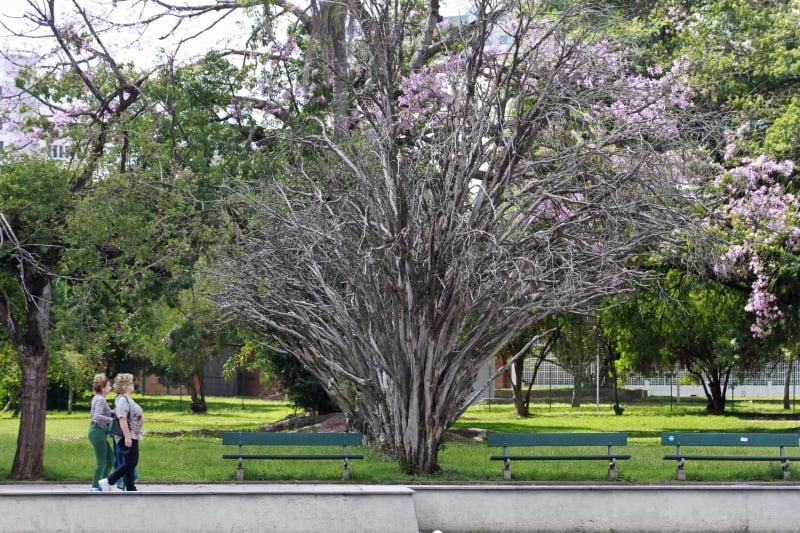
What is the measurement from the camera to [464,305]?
1434 centimetres

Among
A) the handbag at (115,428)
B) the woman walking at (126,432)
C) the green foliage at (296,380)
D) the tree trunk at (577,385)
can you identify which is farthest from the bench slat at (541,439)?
the tree trunk at (577,385)

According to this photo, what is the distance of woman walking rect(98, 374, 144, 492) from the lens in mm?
12156

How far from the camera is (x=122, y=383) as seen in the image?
1227 centimetres

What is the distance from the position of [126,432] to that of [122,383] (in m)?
0.54

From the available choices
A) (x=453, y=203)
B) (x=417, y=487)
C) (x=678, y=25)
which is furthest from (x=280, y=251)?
(x=678, y=25)

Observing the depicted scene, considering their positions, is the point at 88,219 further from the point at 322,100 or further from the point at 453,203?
the point at 322,100

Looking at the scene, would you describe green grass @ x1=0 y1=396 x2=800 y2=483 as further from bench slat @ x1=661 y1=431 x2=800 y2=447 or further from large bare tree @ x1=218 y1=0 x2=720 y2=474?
large bare tree @ x1=218 y1=0 x2=720 y2=474

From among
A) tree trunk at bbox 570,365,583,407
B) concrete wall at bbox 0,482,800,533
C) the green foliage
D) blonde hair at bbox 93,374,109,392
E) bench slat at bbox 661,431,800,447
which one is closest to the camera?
concrete wall at bbox 0,482,800,533

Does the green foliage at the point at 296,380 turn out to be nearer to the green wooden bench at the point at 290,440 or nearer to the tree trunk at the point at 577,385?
the green wooden bench at the point at 290,440

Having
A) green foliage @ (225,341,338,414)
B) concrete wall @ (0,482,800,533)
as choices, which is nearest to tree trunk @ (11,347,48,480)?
concrete wall @ (0,482,800,533)

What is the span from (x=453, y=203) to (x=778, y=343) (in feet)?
55.1

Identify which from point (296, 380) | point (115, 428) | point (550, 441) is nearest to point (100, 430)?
point (115, 428)

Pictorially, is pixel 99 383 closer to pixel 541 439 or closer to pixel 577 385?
pixel 541 439

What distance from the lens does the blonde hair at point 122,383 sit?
39.9 feet
